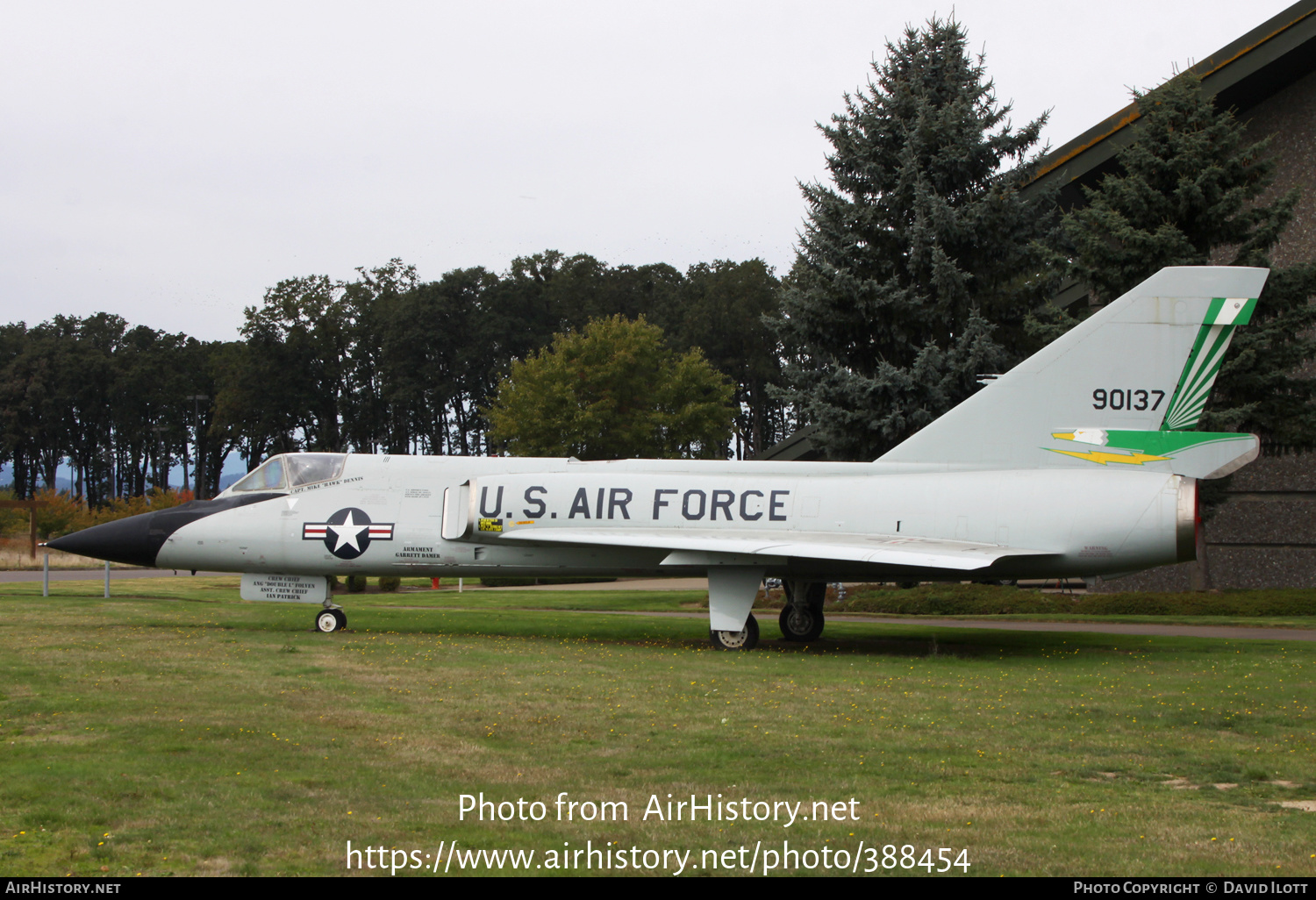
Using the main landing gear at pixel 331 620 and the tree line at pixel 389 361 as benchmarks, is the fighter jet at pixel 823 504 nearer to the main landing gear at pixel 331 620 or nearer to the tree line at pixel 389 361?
the main landing gear at pixel 331 620

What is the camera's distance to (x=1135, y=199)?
22.6 meters

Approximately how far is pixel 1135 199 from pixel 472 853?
21.6m

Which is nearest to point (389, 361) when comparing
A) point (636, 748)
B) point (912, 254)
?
point (912, 254)

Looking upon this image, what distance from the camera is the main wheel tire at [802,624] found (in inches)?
679

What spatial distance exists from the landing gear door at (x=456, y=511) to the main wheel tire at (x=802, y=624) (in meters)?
5.26

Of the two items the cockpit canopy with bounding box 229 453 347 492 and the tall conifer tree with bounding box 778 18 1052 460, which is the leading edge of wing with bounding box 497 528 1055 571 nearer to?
the cockpit canopy with bounding box 229 453 347 492

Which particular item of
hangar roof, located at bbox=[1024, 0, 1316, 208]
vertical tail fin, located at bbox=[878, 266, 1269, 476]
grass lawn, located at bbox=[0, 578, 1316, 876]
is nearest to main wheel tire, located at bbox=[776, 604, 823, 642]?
grass lawn, located at bbox=[0, 578, 1316, 876]

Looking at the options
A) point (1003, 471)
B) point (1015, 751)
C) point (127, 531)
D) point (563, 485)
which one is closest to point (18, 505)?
point (127, 531)

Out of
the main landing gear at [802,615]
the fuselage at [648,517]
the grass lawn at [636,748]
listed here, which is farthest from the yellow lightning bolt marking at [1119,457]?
the main landing gear at [802,615]

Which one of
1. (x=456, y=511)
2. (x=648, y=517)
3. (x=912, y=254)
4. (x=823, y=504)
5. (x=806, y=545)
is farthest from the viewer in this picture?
(x=912, y=254)

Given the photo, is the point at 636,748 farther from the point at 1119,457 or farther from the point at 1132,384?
the point at 1132,384

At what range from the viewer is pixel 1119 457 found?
14.8 metres

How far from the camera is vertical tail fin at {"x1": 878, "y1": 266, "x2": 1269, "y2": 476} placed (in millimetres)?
14586

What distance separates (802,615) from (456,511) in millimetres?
5709
